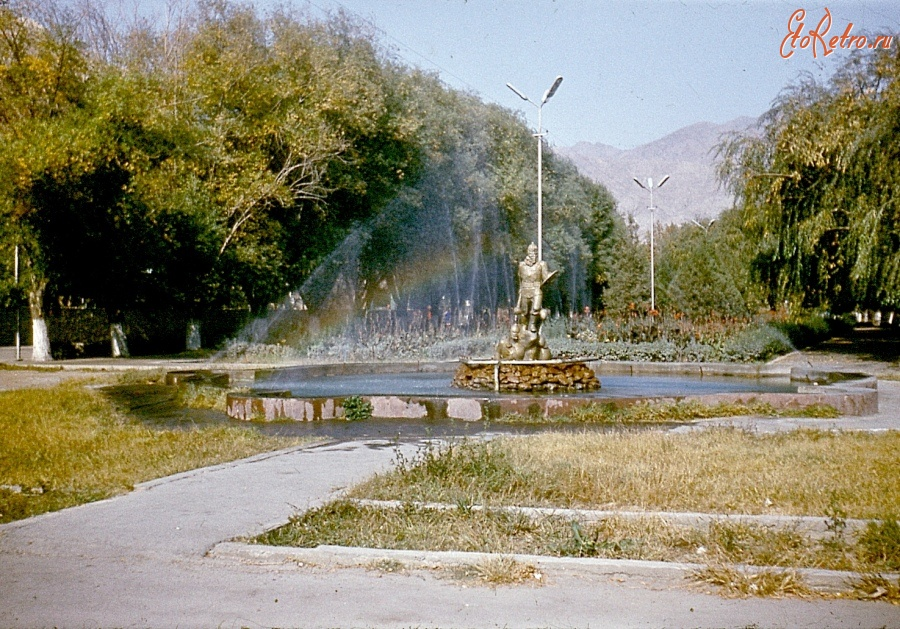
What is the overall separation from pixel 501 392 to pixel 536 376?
0.72 metres

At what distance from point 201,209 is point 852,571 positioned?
30128 millimetres

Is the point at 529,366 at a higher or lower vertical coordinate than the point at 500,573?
higher

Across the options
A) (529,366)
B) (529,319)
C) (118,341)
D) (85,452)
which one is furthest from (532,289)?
(118,341)

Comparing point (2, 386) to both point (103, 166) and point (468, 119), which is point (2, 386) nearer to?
point (103, 166)

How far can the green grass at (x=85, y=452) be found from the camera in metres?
8.45

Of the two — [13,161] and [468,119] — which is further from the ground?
[468,119]

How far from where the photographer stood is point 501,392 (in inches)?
679

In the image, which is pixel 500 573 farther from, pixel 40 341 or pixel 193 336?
pixel 193 336

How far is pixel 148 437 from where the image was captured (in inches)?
472

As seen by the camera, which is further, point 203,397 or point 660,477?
point 203,397

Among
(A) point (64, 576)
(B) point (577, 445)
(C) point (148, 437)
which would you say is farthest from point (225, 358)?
(A) point (64, 576)

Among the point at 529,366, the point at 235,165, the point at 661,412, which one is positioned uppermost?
the point at 235,165

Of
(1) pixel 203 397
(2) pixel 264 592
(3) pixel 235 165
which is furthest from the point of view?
(3) pixel 235 165

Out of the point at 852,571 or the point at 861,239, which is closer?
the point at 852,571
